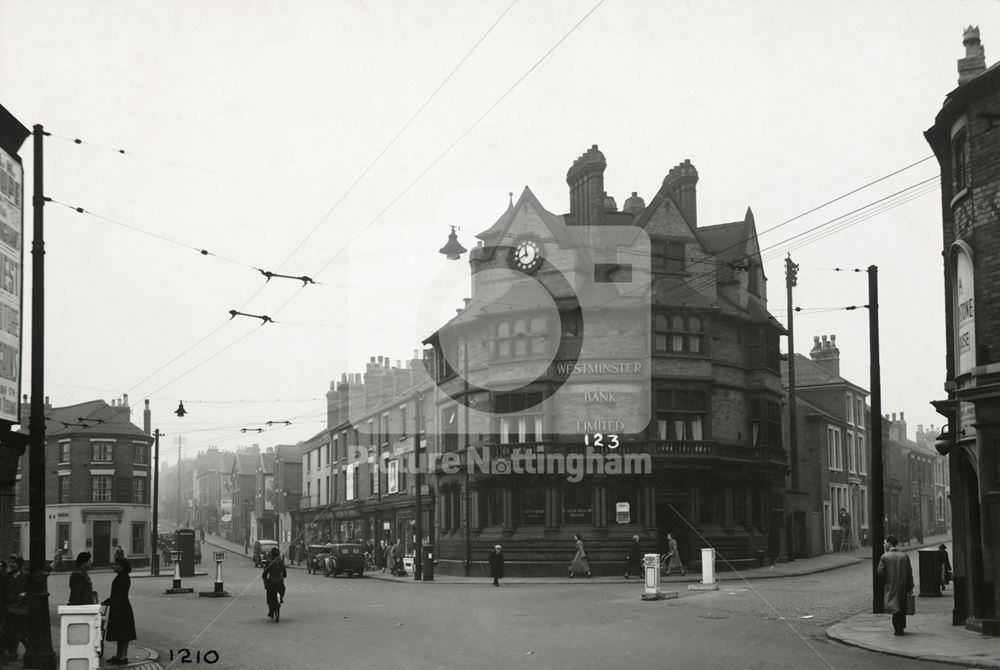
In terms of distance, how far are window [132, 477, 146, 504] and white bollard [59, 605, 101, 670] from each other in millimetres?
61519

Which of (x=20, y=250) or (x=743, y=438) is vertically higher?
(x=20, y=250)

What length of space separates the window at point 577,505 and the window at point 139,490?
4080 centimetres

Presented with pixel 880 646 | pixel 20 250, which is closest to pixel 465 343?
pixel 20 250

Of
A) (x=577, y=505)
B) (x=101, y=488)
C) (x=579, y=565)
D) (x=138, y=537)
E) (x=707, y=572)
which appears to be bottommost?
(x=138, y=537)

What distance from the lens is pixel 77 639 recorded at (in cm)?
1219

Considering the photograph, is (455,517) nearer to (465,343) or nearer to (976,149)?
(465,343)

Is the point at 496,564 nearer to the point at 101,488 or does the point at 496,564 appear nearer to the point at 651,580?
the point at 651,580

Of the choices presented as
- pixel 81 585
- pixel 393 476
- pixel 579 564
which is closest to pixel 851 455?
pixel 393 476

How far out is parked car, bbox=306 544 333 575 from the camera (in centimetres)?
4970

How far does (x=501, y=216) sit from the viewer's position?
148ft

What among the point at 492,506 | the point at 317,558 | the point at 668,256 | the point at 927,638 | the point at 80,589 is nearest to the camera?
the point at 80,589

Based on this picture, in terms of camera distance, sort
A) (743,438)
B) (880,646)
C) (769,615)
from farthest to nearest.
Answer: (743,438) → (769,615) → (880,646)

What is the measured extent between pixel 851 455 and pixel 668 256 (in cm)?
2503

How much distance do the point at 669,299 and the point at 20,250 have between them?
26791mm
